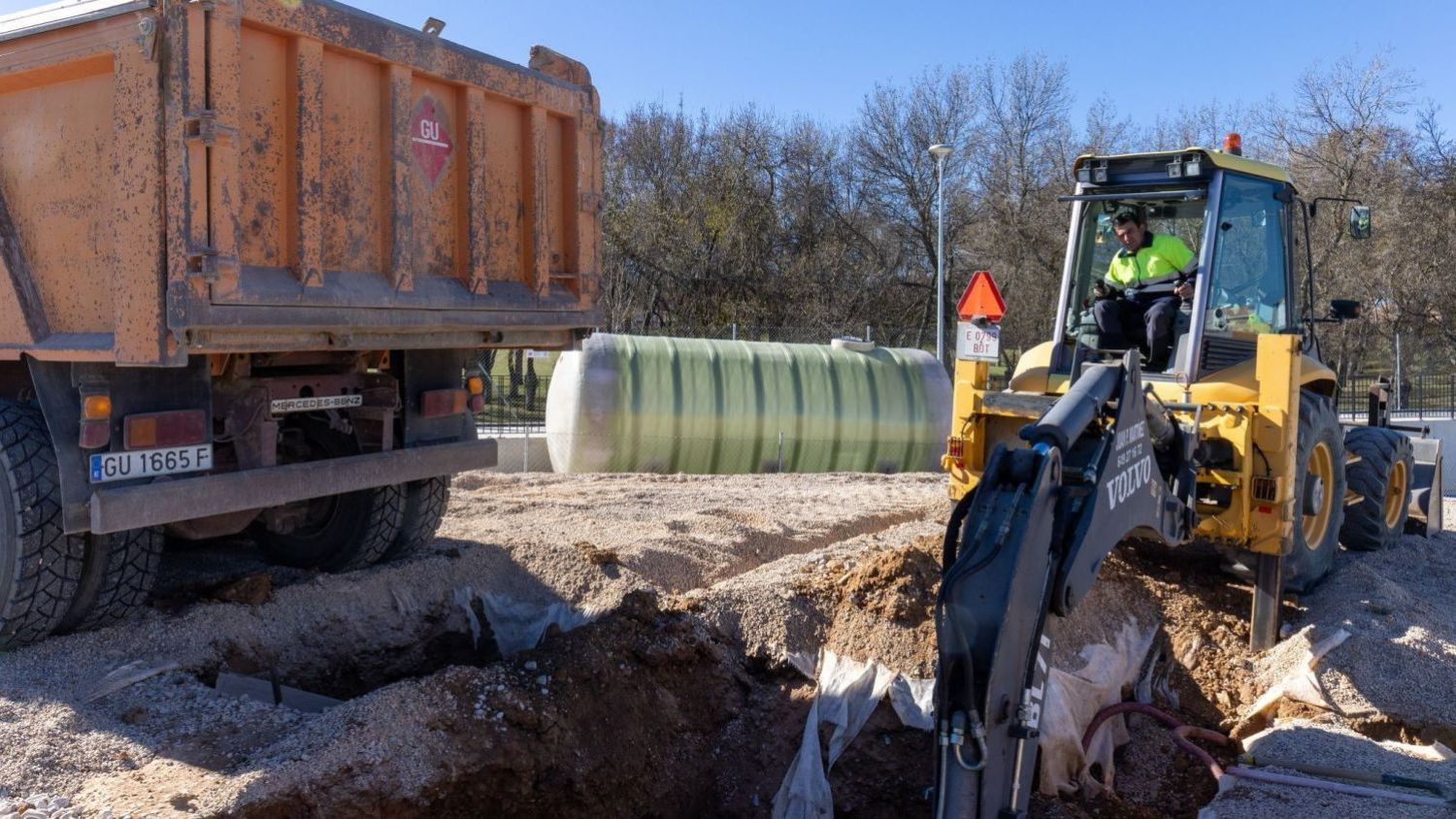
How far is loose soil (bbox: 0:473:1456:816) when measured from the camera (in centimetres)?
409

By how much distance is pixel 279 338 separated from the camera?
179 inches

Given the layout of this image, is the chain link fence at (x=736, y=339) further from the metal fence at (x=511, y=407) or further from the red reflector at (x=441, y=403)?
the red reflector at (x=441, y=403)

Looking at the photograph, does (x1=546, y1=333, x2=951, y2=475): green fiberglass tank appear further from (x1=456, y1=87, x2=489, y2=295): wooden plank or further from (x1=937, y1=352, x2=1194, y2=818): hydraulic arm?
(x1=937, y1=352, x2=1194, y2=818): hydraulic arm

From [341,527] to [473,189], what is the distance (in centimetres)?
214

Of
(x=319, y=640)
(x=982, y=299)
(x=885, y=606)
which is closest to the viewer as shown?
(x=319, y=640)

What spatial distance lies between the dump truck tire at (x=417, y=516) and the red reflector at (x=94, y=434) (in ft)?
6.52

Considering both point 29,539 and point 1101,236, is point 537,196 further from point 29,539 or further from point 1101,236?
point 1101,236

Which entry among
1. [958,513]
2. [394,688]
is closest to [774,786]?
[394,688]

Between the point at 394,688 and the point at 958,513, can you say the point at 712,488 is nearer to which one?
the point at 394,688

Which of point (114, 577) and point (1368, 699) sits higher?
point (114, 577)

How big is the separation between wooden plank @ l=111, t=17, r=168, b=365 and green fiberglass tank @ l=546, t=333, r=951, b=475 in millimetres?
7783

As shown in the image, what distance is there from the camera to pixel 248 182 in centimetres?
438

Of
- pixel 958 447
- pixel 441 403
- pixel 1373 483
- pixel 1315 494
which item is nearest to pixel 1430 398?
pixel 1373 483

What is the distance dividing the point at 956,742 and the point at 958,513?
67cm
